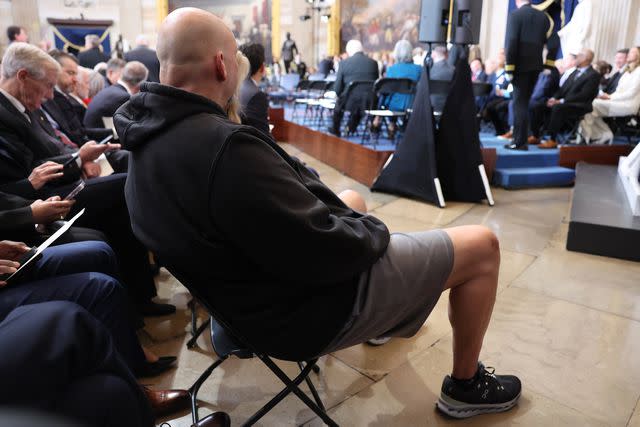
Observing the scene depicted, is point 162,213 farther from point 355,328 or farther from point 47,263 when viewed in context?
point 47,263

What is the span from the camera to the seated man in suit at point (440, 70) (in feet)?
18.6

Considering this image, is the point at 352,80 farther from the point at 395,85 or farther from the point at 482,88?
the point at 482,88

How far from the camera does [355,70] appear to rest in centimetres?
660

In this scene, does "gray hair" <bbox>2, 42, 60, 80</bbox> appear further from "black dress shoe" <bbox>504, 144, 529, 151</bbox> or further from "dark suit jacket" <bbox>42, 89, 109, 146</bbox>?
"black dress shoe" <bbox>504, 144, 529, 151</bbox>

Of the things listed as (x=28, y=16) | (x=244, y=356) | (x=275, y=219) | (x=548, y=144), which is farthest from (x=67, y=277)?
(x=28, y=16)

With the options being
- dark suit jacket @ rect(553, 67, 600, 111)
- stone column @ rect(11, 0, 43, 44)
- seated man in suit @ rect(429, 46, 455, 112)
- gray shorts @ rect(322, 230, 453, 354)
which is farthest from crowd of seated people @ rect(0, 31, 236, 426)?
stone column @ rect(11, 0, 43, 44)

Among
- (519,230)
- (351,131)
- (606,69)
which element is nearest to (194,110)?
(519,230)

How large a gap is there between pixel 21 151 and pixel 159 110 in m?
1.36

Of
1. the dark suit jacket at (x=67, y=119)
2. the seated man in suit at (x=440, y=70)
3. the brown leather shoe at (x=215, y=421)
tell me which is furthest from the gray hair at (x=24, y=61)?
the seated man in suit at (x=440, y=70)

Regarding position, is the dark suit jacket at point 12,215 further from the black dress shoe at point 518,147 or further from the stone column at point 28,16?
the stone column at point 28,16

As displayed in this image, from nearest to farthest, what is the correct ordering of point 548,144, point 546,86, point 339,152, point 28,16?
point 548,144 < point 339,152 < point 546,86 < point 28,16

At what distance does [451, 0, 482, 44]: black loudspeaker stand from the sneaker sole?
347cm

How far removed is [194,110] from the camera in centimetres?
124

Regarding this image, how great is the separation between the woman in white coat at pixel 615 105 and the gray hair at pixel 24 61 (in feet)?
19.3
